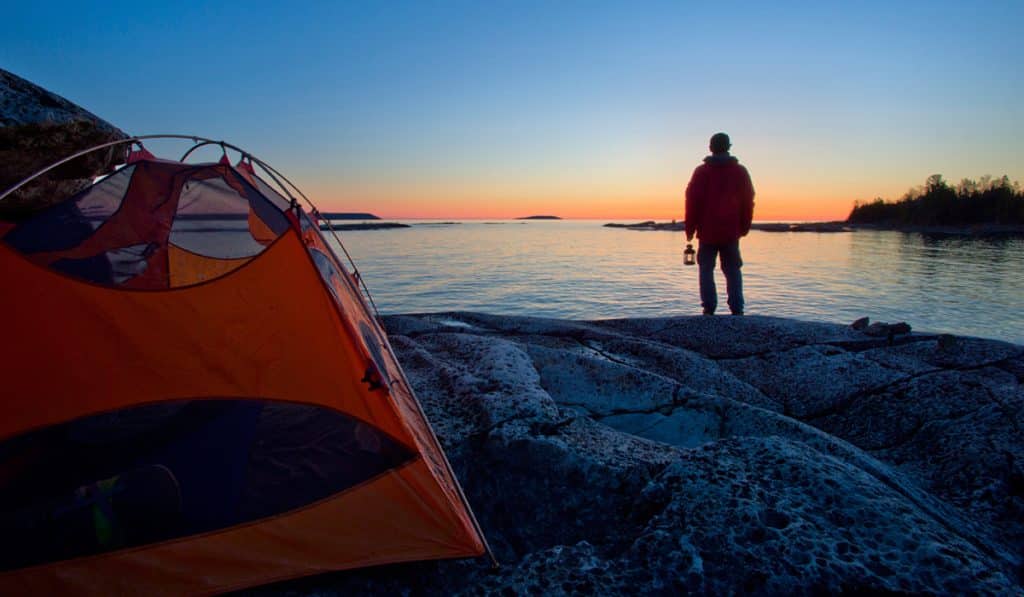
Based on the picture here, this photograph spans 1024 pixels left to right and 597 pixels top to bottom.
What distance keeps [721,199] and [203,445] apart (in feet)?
25.4

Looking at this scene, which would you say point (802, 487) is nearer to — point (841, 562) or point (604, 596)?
point (841, 562)

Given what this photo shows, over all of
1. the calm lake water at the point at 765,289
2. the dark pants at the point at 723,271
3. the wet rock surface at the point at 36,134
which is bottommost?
the calm lake water at the point at 765,289

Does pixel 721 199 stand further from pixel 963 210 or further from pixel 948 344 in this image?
pixel 963 210

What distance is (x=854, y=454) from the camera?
11.0 feet

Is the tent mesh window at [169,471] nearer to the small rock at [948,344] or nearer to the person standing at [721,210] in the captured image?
the small rock at [948,344]

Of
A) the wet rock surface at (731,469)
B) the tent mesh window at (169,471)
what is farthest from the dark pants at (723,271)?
the tent mesh window at (169,471)

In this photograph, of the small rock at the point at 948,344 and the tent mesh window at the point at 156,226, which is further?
the small rock at the point at 948,344

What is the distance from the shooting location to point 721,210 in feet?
25.8

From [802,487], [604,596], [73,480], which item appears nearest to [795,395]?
[802,487]

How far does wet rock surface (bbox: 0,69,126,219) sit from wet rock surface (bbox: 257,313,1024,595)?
21.6 feet

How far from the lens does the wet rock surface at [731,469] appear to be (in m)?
2.12

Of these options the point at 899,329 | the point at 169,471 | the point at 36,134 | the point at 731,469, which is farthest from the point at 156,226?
the point at 899,329

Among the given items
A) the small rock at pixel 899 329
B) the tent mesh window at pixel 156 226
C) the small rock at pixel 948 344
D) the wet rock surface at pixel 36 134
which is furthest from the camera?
the wet rock surface at pixel 36 134

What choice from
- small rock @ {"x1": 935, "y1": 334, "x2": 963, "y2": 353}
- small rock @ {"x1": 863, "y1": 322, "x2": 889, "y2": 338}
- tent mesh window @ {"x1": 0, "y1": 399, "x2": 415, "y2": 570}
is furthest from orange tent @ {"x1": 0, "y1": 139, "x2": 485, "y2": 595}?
small rock @ {"x1": 863, "y1": 322, "x2": 889, "y2": 338}
